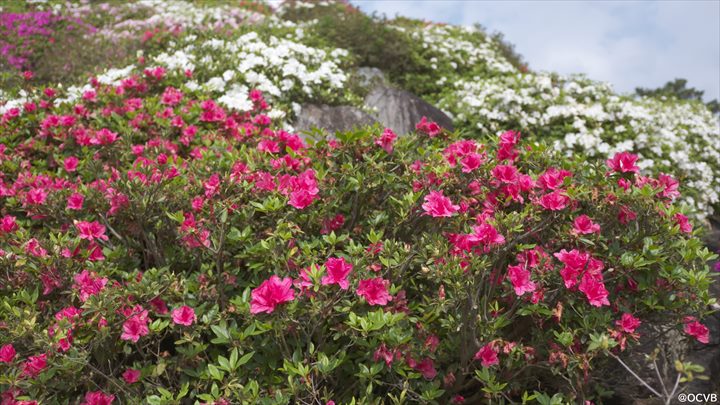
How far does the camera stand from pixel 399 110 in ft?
23.5

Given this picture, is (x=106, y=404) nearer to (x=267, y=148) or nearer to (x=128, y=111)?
(x=267, y=148)

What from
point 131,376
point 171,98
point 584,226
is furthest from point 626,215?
point 171,98

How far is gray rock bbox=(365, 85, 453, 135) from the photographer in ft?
23.1

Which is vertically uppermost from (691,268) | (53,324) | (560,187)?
(560,187)

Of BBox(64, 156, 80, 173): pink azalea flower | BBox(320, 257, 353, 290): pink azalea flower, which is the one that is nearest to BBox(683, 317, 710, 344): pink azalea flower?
BBox(320, 257, 353, 290): pink azalea flower

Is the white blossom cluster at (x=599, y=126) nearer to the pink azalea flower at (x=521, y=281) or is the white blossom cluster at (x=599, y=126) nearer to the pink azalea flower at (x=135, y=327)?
the pink azalea flower at (x=521, y=281)

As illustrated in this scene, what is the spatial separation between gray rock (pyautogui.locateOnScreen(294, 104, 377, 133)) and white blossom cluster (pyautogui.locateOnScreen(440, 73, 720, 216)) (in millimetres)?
2305

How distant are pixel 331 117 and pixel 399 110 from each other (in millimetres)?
956

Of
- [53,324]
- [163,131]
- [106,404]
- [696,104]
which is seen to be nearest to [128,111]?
[163,131]

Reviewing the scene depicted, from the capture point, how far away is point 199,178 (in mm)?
3379

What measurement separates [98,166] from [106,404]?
1827 mm

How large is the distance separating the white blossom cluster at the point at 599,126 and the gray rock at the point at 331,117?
7.56 feet

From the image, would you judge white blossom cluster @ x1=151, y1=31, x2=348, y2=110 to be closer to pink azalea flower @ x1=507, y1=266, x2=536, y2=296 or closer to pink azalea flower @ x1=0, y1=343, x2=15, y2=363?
pink azalea flower @ x1=0, y1=343, x2=15, y2=363

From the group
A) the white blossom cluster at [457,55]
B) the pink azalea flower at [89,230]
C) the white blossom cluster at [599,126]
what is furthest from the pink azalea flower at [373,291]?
the white blossom cluster at [457,55]
